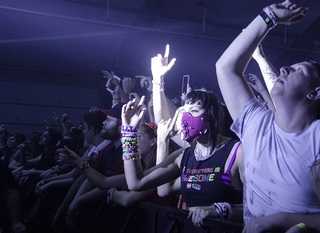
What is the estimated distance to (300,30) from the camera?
7805mm

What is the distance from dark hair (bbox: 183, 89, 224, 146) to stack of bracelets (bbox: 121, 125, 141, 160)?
0.39 meters

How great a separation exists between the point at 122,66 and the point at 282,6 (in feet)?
25.9

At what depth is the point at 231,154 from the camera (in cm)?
150

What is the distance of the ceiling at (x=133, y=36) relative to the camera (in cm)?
650

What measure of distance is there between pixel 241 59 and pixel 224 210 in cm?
68

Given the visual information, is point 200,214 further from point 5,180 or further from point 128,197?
point 5,180

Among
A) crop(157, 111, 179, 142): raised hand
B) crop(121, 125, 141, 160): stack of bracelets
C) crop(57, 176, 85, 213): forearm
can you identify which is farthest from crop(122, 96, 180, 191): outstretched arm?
crop(57, 176, 85, 213): forearm

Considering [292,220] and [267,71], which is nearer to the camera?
[292,220]

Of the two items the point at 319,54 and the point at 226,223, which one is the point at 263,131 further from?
the point at 319,54

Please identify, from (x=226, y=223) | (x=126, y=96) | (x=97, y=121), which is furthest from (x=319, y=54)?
(x=226, y=223)

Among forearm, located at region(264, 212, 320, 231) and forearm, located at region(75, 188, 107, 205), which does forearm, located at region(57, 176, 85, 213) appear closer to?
forearm, located at region(75, 188, 107, 205)

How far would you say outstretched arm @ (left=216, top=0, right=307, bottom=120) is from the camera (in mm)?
1144

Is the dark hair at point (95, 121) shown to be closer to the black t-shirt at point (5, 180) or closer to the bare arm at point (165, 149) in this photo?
the black t-shirt at point (5, 180)

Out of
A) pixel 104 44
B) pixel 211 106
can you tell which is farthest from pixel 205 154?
pixel 104 44
